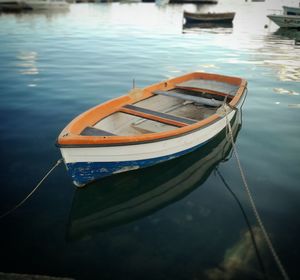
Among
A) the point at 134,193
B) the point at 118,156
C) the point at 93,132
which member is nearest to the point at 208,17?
the point at 93,132

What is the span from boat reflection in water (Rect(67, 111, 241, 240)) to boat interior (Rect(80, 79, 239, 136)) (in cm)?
126

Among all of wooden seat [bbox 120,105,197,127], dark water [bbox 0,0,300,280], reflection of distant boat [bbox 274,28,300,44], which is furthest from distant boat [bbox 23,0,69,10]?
wooden seat [bbox 120,105,197,127]

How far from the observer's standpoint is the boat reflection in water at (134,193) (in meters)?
5.77

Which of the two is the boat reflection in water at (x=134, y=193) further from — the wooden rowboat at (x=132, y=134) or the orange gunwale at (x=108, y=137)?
the orange gunwale at (x=108, y=137)

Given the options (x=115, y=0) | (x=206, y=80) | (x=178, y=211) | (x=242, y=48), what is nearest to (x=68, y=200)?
(x=178, y=211)

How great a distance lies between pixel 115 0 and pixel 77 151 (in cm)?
11940

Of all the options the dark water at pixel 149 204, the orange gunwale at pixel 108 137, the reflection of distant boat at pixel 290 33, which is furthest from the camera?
the reflection of distant boat at pixel 290 33

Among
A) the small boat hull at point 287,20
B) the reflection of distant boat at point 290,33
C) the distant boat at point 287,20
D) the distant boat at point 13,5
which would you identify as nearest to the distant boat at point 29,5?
the distant boat at point 13,5

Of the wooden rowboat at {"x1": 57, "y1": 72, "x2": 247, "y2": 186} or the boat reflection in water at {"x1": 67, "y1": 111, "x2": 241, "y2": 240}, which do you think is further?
the wooden rowboat at {"x1": 57, "y1": 72, "x2": 247, "y2": 186}

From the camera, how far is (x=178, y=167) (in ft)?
25.0

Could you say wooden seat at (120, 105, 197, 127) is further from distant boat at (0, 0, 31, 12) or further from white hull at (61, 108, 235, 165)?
distant boat at (0, 0, 31, 12)

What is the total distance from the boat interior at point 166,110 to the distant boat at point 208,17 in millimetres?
36653

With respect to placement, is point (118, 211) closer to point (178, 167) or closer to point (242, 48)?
point (178, 167)

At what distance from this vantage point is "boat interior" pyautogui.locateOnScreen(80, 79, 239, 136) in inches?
299
